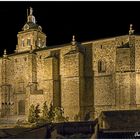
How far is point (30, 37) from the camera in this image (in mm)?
53844

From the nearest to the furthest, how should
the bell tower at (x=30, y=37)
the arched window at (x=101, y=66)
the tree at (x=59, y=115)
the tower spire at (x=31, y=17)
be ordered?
the tree at (x=59, y=115)
the arched window at (x=101, y=66)
the bell tower at (x=30, y=37)
the tower spire at (x=31, y=17)

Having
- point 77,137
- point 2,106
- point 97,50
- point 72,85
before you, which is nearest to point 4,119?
point 2,106

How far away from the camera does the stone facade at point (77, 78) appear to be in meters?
37.3

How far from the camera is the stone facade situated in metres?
37.3

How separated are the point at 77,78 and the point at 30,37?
1597 centimetres

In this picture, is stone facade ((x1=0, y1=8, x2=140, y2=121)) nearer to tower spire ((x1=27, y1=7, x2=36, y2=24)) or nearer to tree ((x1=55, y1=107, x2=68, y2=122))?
tree ((x1=55, y1=107, x2=68, y2=122))

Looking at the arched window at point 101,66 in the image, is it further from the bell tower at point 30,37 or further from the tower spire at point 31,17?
the tower spire at point 31,17

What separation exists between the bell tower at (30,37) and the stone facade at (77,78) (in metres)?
7.01

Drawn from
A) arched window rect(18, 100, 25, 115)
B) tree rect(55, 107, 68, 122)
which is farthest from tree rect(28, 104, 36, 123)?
arched window rect(18, 100, 25, 115)

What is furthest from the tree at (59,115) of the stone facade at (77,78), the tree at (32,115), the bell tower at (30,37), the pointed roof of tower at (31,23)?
the pointed roof of tower at (31,23)

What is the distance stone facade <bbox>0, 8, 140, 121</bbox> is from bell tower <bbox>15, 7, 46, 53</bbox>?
701cm

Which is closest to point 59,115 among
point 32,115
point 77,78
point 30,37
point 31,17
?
point 32,115

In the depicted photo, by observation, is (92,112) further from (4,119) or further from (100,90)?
Result: (4,119)

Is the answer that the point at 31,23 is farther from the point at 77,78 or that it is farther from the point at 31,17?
the point at 77,78
